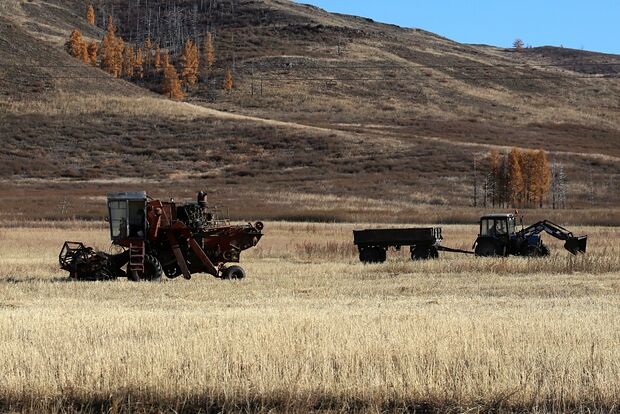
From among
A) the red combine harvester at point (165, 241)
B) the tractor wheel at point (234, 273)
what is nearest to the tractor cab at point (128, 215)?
the red combine harvester at point (165, 241)

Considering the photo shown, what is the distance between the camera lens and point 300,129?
340ft

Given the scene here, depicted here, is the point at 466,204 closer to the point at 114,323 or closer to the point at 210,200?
the point at 210,200

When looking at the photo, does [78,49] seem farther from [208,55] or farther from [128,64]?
[208,55]

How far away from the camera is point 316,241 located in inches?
1563

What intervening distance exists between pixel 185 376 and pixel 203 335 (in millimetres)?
2683

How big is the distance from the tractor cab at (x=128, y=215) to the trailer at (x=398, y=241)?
394 inches

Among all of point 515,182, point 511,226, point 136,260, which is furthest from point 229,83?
point 136,260

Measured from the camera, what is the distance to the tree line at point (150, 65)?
14225 cm

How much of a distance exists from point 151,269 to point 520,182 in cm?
6254

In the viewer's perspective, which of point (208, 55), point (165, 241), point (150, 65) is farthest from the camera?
point (150, 65)

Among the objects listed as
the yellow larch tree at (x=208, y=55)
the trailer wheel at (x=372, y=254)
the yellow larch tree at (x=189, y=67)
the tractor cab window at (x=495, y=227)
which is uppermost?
the yellow larch tree at (x=208, y=55)

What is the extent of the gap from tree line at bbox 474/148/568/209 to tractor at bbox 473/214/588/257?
147 ft

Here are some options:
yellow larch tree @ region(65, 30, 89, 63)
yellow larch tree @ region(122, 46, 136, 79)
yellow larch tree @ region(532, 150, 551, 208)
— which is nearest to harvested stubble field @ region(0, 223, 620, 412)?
yellow larch tree @ region(532, 150, 551, 208)

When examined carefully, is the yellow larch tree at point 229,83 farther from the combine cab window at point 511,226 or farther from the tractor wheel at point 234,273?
the tractor wheel at point 234,273
